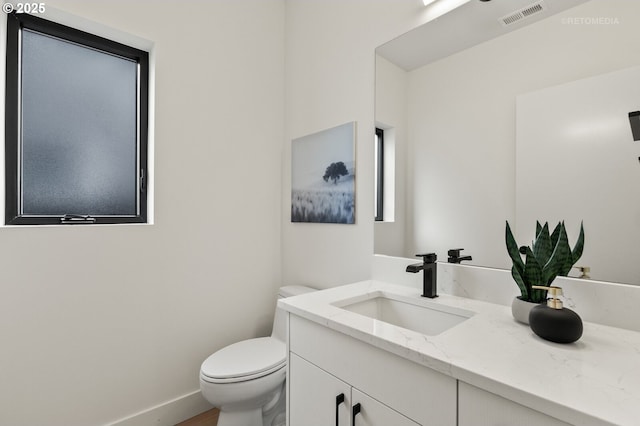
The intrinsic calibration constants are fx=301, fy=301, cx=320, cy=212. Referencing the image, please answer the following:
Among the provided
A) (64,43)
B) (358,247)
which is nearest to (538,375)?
(358,247)

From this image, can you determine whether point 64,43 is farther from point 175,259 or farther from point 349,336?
point 349,336

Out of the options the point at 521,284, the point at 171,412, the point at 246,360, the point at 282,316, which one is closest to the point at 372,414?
the point at 521,284

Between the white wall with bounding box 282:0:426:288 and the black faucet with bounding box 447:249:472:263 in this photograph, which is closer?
the black faucet with bounding box 447:249:472:263

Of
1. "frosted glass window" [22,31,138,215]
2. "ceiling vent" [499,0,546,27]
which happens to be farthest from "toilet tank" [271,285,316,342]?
"ceiling vent" [499,0,546,27]

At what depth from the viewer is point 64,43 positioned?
152 cm

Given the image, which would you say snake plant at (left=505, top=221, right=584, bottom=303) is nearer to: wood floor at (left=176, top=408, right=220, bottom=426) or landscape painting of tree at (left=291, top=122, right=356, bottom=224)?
landscape painting of tree at (left=291, top=122, right=356, bottom=224)

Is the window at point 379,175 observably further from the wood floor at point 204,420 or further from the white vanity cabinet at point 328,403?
the wood floor at point 204,420

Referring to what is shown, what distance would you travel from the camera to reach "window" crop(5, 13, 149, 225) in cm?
→ 139

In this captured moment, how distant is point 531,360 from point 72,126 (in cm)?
208

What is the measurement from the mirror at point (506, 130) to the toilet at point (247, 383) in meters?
0.80

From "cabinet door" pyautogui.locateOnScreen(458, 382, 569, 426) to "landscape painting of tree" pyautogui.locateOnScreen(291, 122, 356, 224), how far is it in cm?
106

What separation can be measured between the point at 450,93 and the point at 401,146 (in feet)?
1.00

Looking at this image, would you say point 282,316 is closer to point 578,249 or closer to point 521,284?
point 521,284

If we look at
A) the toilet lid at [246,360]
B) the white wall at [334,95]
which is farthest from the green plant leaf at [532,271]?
the toilet lid at [246,360]
